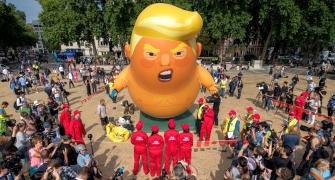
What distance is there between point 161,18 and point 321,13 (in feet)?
91.1

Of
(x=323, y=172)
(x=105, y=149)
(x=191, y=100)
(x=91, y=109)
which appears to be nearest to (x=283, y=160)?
(x=323, y=172)

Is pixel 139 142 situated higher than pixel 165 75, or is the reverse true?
pixel 165 75

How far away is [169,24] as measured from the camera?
267 inches

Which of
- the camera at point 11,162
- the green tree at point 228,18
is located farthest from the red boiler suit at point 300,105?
the green tree at point 228,18

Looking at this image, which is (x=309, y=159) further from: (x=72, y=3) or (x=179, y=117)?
(x=72, y=3)

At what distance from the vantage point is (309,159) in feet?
18.4

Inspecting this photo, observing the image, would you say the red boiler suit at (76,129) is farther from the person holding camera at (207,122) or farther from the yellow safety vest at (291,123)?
the yellow safety vest at (291,123)

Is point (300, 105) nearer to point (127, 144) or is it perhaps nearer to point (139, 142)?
point (127, 144)

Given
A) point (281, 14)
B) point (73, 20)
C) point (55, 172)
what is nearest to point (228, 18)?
point (281, 14)

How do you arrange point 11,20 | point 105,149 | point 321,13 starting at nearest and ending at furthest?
1. point 105,149
2. point 321,13
3. point 11,20

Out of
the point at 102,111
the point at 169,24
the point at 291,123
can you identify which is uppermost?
the point at 169,24

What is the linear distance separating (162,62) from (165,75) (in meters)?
0.44

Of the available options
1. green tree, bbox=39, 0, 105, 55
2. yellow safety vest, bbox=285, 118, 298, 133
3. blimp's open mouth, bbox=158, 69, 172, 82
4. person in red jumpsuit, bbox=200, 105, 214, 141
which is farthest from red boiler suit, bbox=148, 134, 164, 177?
green tree, bbox=39, 0, 105, 55

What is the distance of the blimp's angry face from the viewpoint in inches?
280
